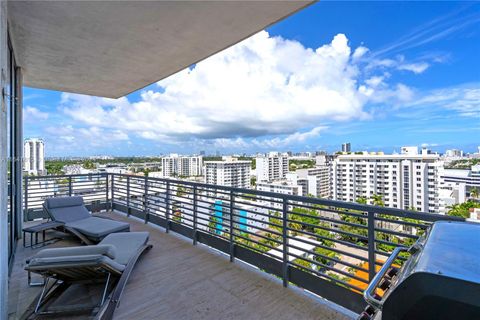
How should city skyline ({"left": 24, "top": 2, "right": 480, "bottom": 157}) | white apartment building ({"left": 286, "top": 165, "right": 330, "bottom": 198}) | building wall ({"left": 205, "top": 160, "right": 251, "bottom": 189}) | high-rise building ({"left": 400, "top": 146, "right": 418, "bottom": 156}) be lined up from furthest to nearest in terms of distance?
1. white apartment building ({"left": 286, "top": 165, "right": 330, "bottom": 198})
2. high-rise building ({"left": 400, "top": 146, "right": 418, "bottom": 156})
3. building wall ({"left": 205, "top": 160, "right": 251, "bottom": 189})
4. city skyline ({"left": 24, "top": 2, "right": 480, "bottom": 157})

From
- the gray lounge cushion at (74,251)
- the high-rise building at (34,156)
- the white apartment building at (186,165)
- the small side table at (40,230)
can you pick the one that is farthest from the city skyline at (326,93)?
the gray lounge cushion at (74,251)

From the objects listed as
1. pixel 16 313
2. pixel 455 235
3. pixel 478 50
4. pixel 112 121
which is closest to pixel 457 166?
pixel 478 50

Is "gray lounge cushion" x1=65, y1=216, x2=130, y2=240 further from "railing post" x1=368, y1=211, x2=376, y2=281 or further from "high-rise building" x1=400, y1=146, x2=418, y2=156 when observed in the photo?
"high-rise building" x1=400, y1=146, x2=418, y2=156

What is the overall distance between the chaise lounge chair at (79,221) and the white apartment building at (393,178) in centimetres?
1738

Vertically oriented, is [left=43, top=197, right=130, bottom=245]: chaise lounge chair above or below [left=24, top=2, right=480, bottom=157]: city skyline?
below

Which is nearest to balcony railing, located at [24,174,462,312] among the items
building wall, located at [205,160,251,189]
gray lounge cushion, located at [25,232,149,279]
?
gray lounge cushion, located at [25,232,149,279]

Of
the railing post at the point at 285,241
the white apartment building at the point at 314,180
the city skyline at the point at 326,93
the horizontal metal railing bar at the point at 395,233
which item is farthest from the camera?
the white apartment building at the point at 314,180

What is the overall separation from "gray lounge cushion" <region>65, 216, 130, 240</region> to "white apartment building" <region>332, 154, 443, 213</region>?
17319 mm

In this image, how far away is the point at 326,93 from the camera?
1970 centimetres

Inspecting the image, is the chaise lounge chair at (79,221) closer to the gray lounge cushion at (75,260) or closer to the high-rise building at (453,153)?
the gray lounge cushion at (75,260)

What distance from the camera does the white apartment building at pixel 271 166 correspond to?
33375 mm

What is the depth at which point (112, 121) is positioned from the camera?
23672 mm

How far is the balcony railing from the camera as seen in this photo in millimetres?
2326

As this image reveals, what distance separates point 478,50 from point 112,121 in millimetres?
27947
